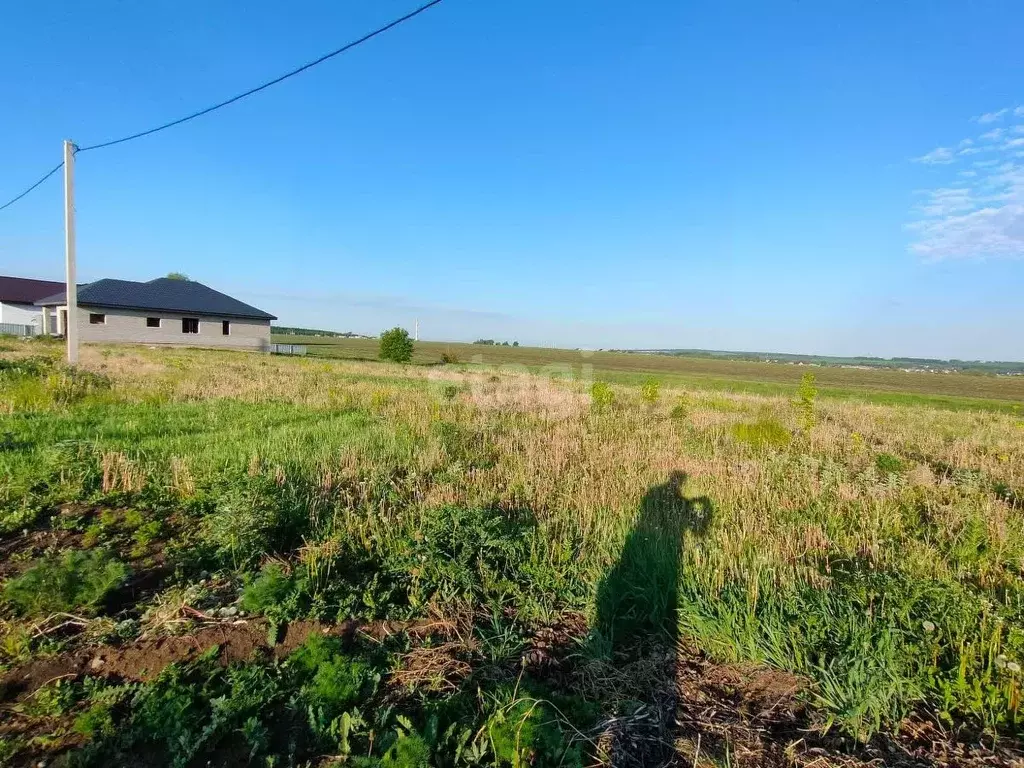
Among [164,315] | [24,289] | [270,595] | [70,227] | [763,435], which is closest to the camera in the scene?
[270,595]

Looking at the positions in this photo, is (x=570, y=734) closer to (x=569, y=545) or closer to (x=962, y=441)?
(x=569, y=545)

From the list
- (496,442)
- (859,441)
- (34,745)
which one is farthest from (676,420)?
(34,745)

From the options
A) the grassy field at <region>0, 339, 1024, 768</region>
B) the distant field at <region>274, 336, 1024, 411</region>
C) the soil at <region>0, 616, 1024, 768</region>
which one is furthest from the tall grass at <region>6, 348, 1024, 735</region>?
the distant field at <region>274, 336, 1024, 411</region>

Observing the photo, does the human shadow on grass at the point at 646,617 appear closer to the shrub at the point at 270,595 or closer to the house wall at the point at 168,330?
the shrub at the point at 270,595

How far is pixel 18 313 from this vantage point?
44.3 m

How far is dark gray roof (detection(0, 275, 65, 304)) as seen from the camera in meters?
45.9

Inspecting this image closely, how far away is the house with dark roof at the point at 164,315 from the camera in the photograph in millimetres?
31438

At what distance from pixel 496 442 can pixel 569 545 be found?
3937mm

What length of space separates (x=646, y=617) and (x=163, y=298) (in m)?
40.2

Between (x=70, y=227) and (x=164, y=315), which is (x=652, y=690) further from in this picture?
(x=164, y=315)

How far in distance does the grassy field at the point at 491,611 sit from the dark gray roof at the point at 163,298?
104ft

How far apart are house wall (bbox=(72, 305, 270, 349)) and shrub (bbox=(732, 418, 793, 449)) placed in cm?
3590

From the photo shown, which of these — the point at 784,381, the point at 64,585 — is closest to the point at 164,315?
the point at 64,585

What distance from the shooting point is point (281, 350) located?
4634 cm
